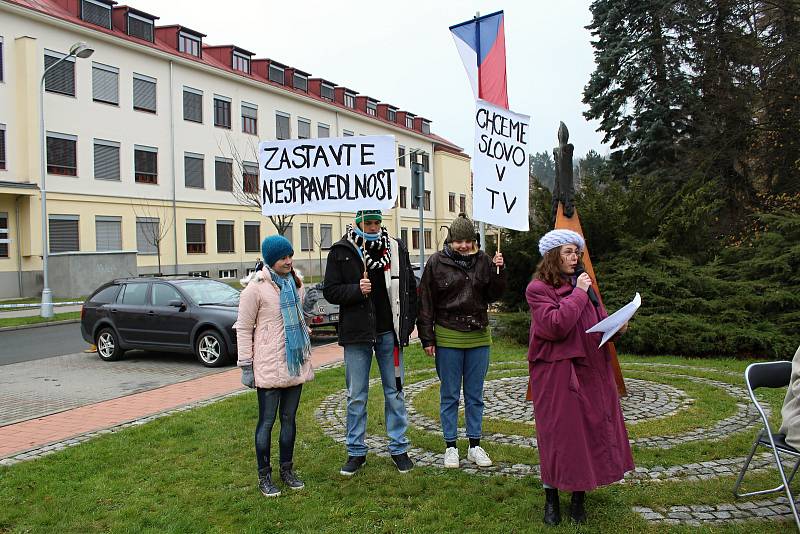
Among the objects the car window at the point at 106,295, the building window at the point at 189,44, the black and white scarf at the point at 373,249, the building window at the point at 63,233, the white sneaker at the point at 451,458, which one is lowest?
the white sneaker at the point at 451,458

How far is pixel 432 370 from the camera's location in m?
9.79

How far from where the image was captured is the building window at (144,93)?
109 feet

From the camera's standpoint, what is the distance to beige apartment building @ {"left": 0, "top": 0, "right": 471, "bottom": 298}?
27.7 m

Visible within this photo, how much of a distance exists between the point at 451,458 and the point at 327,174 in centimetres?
258

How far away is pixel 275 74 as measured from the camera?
4494 cm

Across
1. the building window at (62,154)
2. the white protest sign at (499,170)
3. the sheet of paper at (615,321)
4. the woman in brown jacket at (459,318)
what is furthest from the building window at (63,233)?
the sheet of paper at (615,321)

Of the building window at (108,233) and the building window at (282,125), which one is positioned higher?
the building window at (282,125)

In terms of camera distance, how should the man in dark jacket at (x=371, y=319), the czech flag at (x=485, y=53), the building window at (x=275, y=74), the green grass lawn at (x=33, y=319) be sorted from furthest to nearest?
1. the building window at (x=275, y=74)
2. the green grass lawn at (x=33, y=319)
3. the czech flag at (x=485, y=53)
4. the man in dark jacket at (x=371, y=319)

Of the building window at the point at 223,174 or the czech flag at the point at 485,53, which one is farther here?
the building window at the point at 223,174

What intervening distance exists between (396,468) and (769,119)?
16269mm

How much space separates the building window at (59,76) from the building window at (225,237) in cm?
1118

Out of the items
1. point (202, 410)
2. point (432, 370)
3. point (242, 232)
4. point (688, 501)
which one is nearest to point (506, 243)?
point (432, 370)

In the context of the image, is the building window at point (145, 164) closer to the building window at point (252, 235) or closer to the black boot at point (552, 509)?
the building window at point (252, 235)

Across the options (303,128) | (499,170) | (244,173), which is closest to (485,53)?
(499,170)
